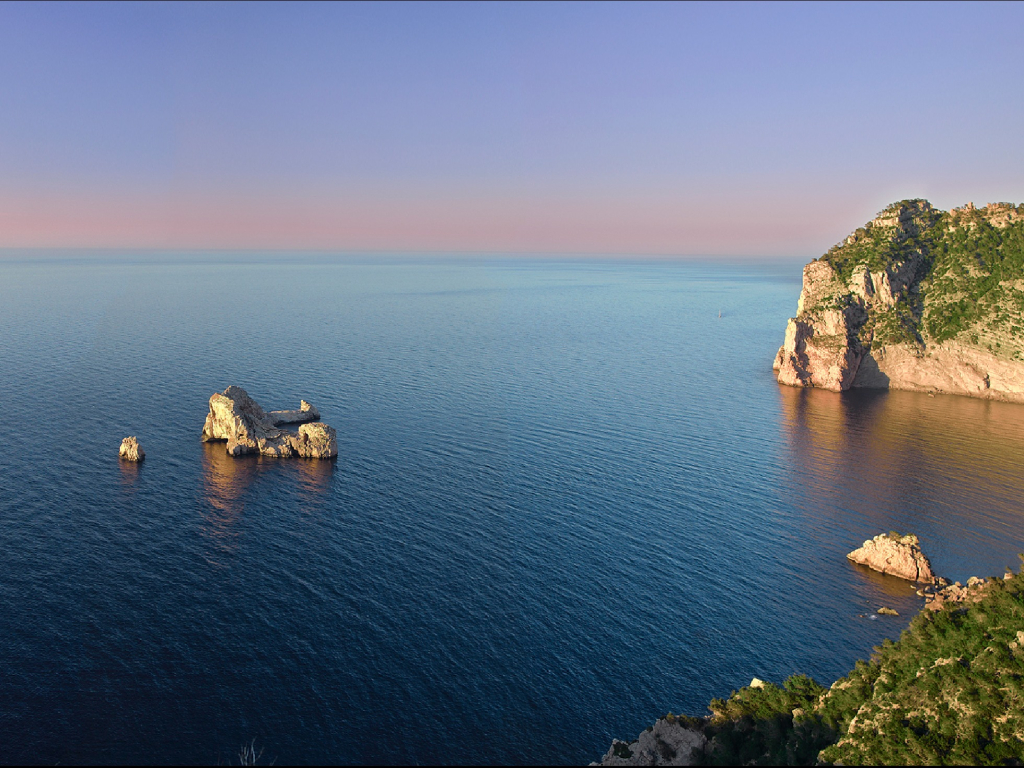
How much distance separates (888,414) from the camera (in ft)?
494

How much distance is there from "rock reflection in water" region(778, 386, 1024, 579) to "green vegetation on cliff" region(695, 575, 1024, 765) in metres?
36.9

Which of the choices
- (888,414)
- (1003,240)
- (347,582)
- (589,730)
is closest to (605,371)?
(888,414)

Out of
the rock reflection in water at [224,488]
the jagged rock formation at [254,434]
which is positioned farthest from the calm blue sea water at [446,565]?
the jagged rock formation at [254,434]

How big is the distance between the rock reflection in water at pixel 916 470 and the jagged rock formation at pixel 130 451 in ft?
342

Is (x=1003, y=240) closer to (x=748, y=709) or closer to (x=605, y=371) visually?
(x=605, y=371)

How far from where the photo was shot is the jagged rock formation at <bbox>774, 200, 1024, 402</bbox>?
6383 inches

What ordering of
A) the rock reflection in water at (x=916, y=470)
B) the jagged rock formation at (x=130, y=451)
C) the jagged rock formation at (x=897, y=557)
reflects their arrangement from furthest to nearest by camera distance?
the jagged rock formation at (x=130, y=451) < the rock reflection in water at (x=916, y=470) < the jagged rock formation at (x=897, y=557)

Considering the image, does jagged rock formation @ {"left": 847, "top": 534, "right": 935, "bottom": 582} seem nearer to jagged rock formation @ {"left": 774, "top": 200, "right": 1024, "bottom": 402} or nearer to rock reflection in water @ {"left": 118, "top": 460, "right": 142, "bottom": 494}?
jagged rock formation @ {"left": 774, "top": 200, "right": 1024, "bottom": 402}

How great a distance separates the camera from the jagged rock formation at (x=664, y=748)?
47812mm

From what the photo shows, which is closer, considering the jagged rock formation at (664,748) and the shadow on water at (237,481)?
the jagged rock formation at (664,748)

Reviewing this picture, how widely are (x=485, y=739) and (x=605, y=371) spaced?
145 metres

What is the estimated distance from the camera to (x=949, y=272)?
18088cm

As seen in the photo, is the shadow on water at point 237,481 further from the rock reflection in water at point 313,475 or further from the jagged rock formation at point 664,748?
the jagged rock formation at point 664,748

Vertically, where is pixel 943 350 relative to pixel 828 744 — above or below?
above
